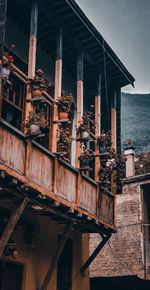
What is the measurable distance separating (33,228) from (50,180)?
1.82m

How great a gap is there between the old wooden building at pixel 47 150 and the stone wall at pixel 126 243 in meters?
4.10

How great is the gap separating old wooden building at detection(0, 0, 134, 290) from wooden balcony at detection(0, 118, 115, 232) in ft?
0.07

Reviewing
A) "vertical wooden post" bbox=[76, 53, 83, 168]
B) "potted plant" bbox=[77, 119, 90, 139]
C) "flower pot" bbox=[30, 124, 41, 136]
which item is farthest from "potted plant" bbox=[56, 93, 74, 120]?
"flower pot" bbox=[30, 124, 41, 136]

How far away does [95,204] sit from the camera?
1412 centimetres

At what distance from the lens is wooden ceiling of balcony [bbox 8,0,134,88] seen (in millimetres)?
13445

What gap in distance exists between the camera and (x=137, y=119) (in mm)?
50094

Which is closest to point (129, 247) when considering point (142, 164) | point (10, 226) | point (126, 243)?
point (126, 243)

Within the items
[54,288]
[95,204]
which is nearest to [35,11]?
[95,204]

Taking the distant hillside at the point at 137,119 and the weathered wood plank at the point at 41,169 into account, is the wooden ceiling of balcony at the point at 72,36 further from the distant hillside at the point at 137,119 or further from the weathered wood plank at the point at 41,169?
the distant hillside at the point at 137,119

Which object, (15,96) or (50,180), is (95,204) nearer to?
(50,180)

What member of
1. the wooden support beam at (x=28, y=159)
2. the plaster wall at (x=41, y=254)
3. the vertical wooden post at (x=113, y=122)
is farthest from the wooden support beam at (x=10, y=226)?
the vertical wooden post at (x=113, y=122)

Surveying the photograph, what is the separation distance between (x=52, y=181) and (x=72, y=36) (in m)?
4.76

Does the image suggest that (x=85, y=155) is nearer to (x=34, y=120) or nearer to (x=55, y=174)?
(x=55, y=174)

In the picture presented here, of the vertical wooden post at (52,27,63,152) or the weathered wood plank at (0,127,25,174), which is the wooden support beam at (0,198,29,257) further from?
the vertical wooden post at (52,27,63,152)
